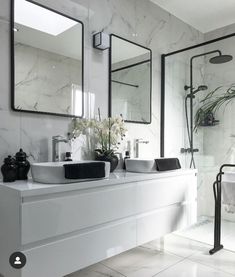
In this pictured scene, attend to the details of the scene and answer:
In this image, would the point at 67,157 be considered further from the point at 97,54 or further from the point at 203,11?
the point at 203,11

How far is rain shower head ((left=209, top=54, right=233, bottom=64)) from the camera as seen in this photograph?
Answer: 3.11 m

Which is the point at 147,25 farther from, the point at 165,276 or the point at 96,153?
the point at 165,276

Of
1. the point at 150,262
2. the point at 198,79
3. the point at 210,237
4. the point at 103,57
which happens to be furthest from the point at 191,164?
the point at 103,57

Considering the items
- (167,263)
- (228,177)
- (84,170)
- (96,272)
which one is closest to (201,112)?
(228,177)

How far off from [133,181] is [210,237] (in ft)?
4.52

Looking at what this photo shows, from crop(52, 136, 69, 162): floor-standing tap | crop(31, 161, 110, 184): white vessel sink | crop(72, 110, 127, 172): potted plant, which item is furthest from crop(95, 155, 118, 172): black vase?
crop(31, 161, 110, 184): white vessel sink

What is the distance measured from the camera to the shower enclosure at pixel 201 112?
3156 millimetres

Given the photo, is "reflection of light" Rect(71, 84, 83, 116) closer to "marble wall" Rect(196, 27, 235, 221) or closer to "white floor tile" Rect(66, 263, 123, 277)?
"white floor tile" Rect(66, 263, 123, 277)

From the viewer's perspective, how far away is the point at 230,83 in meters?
3.19

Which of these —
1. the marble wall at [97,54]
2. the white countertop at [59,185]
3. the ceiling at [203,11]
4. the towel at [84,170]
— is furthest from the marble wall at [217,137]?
the towel at [84,170]

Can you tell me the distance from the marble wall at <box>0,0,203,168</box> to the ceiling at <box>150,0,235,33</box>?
0.09 metres

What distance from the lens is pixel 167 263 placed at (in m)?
2.25

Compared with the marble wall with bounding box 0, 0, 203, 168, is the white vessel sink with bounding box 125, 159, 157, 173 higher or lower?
lower

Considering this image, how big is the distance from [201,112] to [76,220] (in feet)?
7.51
